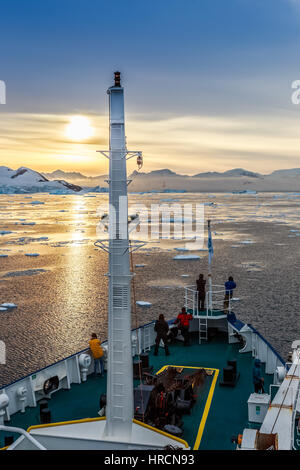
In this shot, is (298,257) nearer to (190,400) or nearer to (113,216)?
(190,400)

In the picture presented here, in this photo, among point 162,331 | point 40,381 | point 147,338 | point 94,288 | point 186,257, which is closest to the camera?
point 40,381

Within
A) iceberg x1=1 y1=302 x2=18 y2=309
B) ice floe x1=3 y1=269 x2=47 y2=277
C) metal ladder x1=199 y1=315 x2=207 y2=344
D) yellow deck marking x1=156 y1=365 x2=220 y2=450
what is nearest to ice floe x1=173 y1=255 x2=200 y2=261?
Result: ice floe x1=3 y1=269 x2=47 y2=277

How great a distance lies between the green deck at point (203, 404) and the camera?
933 centimetres

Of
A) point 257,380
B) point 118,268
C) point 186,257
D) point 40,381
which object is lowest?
point 186,257

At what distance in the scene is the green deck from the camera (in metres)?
9.33

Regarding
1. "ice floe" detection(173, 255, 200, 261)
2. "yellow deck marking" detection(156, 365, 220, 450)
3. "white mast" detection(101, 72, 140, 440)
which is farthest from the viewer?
"ice floe" detection(173, 255, 200, 261)

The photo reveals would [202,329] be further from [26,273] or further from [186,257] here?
[186,257]

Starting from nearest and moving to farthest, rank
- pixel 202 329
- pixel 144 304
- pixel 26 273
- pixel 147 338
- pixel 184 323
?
pixel 184 323, pixel 147 338, pixel 202 329, pixel 144 304, pixel 26 273

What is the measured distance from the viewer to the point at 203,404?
34.4 ft

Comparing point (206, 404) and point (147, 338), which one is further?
point (147, 338)

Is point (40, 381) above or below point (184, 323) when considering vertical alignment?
below

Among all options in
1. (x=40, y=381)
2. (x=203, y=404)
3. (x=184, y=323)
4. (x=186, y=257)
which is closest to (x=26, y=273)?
(x=186, y=257)

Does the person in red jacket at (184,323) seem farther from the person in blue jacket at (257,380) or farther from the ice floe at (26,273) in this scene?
the ice floe at (26,273)

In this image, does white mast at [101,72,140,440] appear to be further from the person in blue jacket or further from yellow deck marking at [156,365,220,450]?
the person in blue jacket
